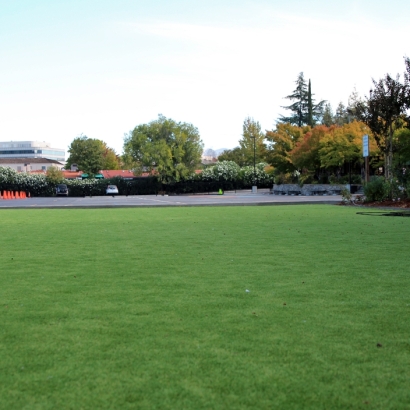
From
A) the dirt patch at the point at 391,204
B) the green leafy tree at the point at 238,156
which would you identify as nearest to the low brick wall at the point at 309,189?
the dirt patch at the point at 391,204

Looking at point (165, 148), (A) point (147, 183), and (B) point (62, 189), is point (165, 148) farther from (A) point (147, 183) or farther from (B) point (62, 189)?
(B) point (62, 189)

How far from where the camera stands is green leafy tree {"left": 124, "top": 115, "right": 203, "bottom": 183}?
7488 centimetres

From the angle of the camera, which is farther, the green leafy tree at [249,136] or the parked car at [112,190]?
the green leafy tree at [249,136]

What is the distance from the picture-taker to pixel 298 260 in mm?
9430

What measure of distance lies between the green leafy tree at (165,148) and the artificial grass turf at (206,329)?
64316 millimetres

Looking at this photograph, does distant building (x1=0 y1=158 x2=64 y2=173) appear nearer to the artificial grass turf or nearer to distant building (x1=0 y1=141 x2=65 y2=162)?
distant building (x1=0 y1=141 x2=65 y2=162)

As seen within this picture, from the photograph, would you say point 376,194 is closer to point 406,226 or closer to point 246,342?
point 406,226

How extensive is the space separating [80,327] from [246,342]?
165 cm

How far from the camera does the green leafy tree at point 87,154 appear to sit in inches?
4552

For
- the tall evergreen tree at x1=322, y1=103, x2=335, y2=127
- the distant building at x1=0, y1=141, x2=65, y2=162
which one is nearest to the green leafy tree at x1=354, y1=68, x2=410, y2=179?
the tall evergreen tree at x1=322, y1=103, x2=335, y2=127

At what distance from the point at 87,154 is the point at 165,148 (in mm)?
47077

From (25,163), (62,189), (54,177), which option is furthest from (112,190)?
(25,163)

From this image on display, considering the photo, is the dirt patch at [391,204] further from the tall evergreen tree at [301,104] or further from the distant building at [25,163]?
the distant building at [25,163]

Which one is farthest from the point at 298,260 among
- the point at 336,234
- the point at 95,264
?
the point at 336,234
